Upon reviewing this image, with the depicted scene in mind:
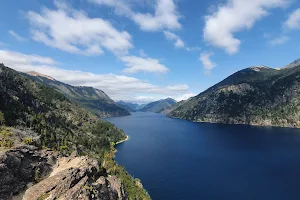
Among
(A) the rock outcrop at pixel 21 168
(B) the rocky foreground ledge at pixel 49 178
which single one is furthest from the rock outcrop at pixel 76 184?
(A) the rock outcrop at pixel 21 168

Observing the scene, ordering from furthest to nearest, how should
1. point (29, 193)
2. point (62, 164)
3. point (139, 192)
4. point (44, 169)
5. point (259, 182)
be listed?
point (259, 182), point (139, 192), point (62, 164), point (44, 169), point (29, 193)

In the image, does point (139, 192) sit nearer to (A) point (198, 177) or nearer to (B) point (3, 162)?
(A) point (198, 177)

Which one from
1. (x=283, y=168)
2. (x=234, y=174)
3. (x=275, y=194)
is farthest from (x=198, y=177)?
(x=283, y=168)

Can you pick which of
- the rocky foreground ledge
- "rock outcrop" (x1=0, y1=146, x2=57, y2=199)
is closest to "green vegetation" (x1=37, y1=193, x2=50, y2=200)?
the rocky foreground ledge

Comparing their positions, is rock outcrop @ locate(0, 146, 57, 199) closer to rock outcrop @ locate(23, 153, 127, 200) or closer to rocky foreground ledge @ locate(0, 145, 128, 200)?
rocky foreground ledge @ locate(0, 145, 128, 200)

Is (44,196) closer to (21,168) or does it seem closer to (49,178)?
(49,178)

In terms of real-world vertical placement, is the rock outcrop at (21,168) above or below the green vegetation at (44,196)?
above

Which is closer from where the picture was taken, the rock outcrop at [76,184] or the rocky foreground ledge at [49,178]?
the rock outcrop at [76,184]

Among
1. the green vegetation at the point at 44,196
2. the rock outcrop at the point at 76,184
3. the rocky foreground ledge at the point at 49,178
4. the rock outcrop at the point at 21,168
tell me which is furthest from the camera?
the rock outcrop at the point at 21,168

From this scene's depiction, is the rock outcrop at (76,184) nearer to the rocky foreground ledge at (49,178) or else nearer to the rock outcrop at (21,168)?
the rocky foreground ledge at (49,178)
